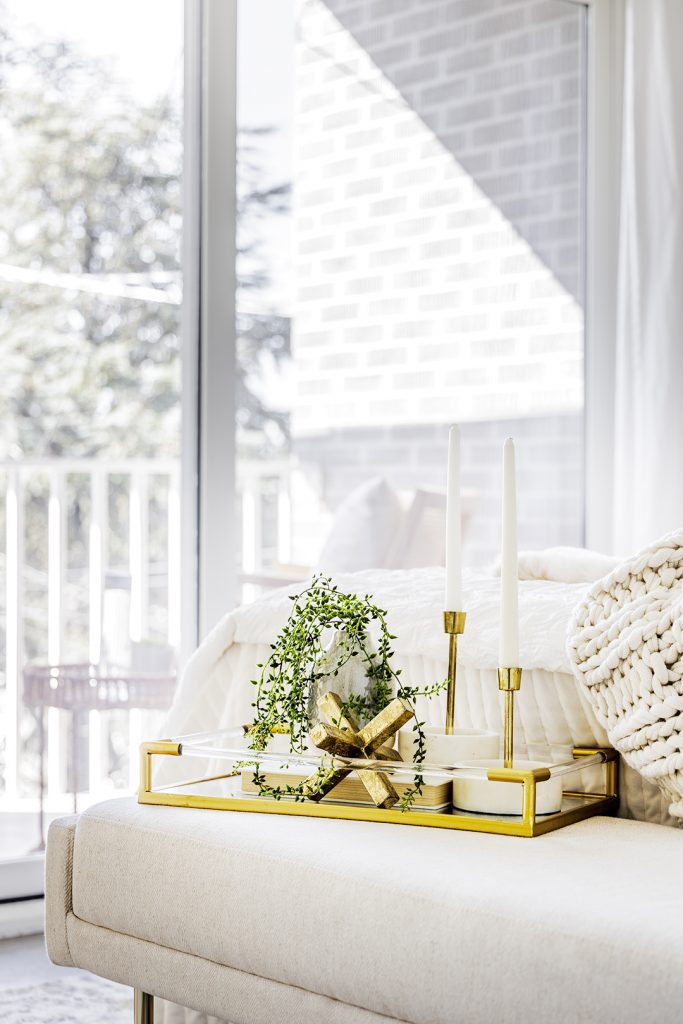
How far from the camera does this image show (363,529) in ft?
10.7

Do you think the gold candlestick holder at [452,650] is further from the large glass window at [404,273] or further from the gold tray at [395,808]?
the large glass window at [404,273]

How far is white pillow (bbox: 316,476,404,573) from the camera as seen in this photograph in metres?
3.21

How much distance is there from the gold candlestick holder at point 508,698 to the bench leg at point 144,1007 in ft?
1.76

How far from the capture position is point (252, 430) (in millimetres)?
3141

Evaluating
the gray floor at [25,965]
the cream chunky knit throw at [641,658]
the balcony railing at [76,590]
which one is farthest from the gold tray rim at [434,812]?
the balcony railing at [76,590]

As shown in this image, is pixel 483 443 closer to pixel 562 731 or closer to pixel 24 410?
pixel 24 410

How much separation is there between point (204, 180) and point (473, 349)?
0.99m

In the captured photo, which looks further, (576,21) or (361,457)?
(576,21)

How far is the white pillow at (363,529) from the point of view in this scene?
321 cm

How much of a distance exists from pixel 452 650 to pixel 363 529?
1.71 m

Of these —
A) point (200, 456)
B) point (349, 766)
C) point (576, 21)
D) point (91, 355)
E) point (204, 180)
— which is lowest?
point (349, 766)

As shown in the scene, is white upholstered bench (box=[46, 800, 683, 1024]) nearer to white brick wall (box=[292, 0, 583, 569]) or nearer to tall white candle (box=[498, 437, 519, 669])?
tall white candle (box=[498, 437, 519, 669])

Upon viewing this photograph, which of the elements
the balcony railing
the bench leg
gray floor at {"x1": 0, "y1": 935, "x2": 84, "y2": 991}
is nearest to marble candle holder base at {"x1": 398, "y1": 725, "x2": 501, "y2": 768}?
the bench leg

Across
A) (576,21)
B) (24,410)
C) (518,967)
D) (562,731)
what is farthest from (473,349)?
(518,967)
